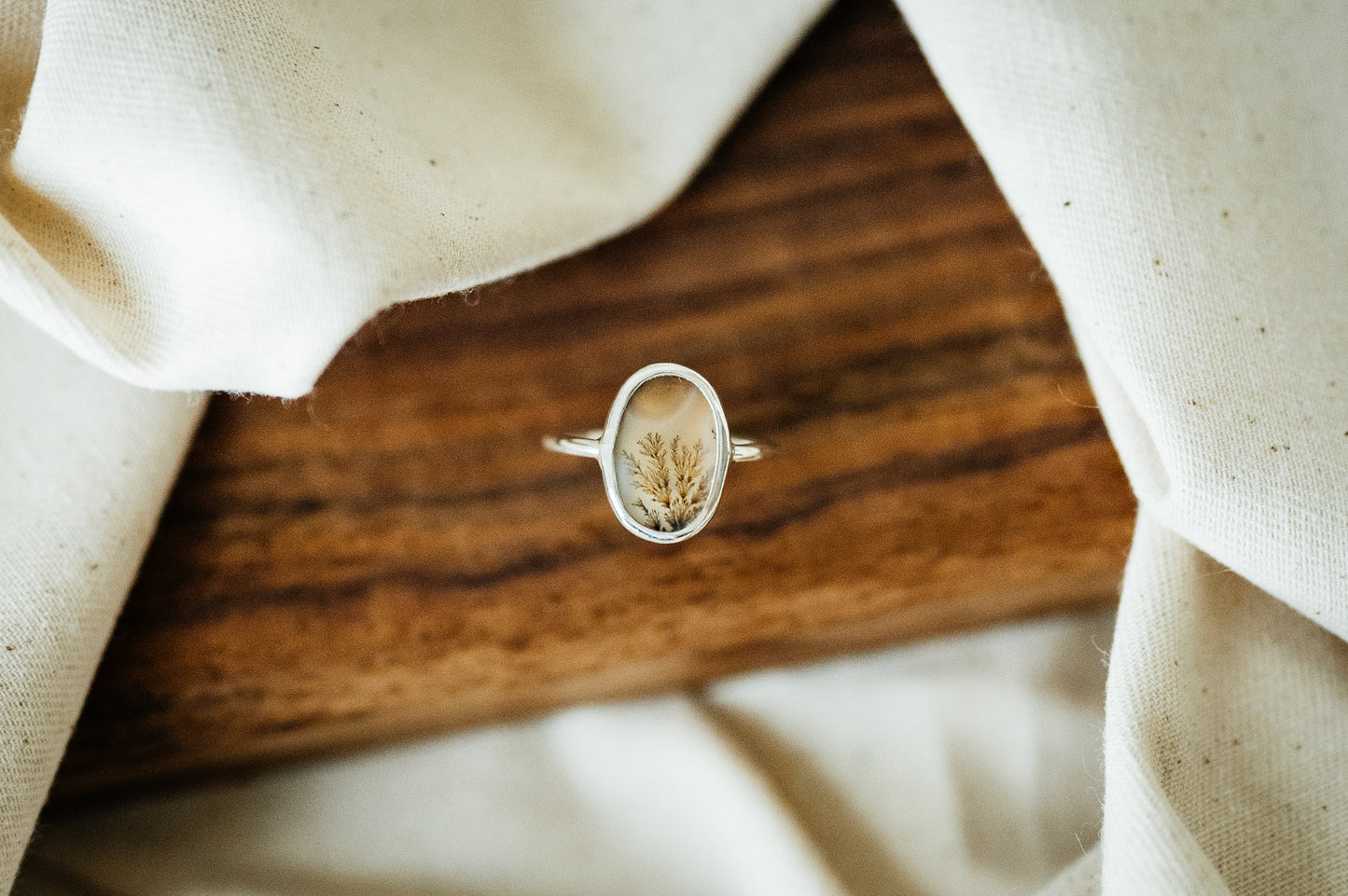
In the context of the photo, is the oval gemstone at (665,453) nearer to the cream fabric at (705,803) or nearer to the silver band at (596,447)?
the silver band at (596,447)

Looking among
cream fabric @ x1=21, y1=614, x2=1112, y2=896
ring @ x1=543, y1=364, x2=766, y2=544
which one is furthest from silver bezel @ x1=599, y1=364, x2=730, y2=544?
cream fabric @ x1=21, y1=614, x2=1112, y2=896

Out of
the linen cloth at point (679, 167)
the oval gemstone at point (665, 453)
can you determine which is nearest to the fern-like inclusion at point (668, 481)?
the oval gemstone at point (665, 453)

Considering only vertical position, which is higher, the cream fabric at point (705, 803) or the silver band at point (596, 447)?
the silver band at point (596, 447)

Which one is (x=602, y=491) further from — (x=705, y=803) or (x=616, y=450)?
(x=705, y=803)

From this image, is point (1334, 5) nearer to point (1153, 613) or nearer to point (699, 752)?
point (1153, 613)

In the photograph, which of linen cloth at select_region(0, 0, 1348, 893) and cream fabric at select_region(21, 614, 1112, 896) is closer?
linen cloth at select_region(0, 0, 1348, 893)

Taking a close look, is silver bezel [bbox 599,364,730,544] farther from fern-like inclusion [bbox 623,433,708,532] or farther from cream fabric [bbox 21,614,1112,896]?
cream fabric [bbox 21,614,1112,896]

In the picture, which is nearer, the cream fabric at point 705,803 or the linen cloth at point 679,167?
the linen cloth at point 679,167
